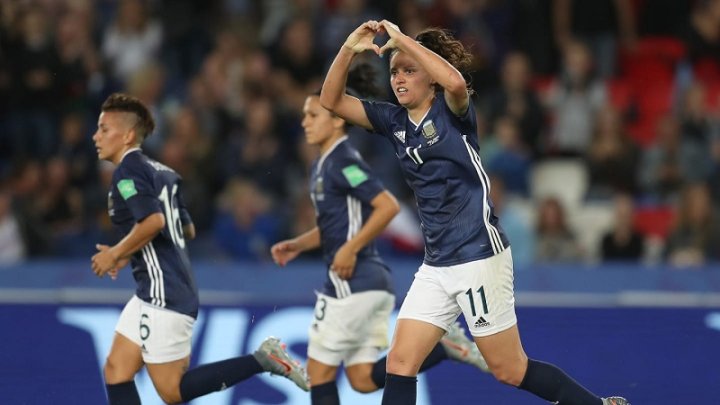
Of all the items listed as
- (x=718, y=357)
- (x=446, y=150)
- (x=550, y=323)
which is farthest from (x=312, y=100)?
(x=718, y=357)

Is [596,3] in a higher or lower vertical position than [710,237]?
higher

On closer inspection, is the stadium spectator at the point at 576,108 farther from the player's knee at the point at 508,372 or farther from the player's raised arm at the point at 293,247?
the player's knee at the point at 508,372

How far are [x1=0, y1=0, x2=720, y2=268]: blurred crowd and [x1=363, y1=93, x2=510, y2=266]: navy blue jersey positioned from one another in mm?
5299

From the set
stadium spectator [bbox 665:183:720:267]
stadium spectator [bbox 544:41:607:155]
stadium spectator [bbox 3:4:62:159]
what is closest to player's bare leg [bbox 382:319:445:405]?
stadium spectator [bbox 665:183:720:267]

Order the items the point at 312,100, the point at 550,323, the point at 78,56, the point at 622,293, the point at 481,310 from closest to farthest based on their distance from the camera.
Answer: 1. the point at 481,310
2. the point at 312,100
3. the point at 550,323
4. the point at 622,293
5. the point at 78,56

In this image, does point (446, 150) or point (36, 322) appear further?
point (36, 322)

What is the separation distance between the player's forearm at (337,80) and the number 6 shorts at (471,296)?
0.94 metres

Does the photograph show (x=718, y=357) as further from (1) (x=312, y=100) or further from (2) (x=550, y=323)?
(1) (x=312, y=100)

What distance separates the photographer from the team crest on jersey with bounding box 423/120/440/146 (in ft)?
20.5

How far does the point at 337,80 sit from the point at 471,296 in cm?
120

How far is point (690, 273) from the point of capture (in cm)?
1031

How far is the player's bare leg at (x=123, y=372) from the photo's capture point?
22.6ft

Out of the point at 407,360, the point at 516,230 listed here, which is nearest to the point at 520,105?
the point at 516,230

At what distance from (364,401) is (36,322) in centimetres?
203
